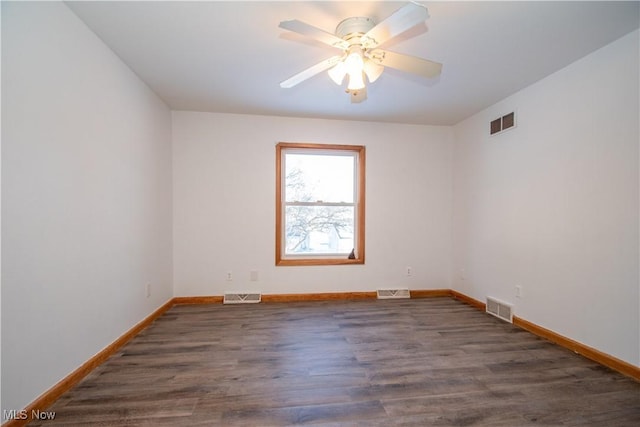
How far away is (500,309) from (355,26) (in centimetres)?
311

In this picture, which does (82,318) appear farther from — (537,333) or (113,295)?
(537,333)

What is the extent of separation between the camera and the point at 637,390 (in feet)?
5.51

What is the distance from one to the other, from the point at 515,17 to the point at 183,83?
274cm

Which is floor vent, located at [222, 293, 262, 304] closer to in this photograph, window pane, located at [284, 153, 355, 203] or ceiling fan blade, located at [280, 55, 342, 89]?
window pane, located at [284, 153, 355, 203]

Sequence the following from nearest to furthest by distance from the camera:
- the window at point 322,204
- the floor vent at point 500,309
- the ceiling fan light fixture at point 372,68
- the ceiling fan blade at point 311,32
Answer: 1. the ceiling fan blade at point 311,32
2. the ceiling fan light fixture at point 372,68
3. the floor vent at point 500,309
4. the window at point 322,204

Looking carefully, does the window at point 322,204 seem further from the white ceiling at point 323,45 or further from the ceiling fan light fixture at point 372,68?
the ceiling fan light fixture at point 372,68

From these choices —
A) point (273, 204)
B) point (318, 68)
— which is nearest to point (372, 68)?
point (318, 68)

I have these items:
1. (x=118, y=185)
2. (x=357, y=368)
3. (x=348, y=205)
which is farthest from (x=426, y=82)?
(x=118, y=185)

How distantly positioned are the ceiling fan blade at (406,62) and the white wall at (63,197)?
1908 millimetres

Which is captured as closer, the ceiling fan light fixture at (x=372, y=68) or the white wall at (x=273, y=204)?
the ceiling fan light fixture at (x=372, y=68)

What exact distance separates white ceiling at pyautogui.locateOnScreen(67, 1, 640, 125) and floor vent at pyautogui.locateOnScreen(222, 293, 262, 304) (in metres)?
2.36

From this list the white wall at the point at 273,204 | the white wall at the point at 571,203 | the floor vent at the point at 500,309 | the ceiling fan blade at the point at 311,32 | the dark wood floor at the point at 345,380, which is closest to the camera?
the ceiling fan blade at the point at 311,32

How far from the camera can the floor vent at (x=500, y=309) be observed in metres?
2.79

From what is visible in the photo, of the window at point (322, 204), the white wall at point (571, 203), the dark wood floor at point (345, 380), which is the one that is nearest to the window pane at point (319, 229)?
the window at point (322, 204)
